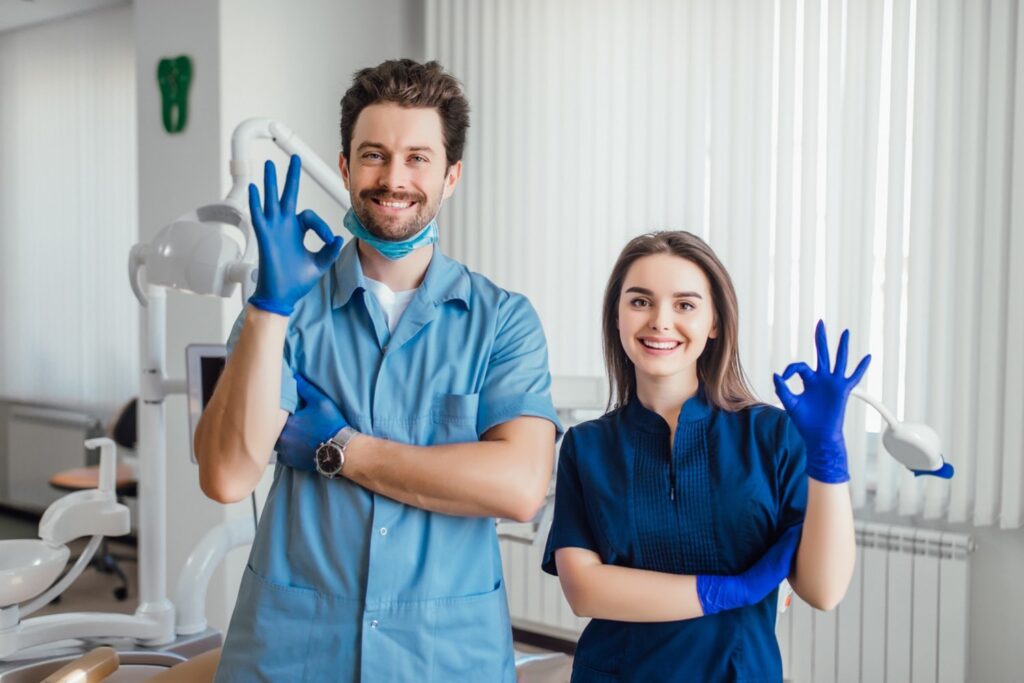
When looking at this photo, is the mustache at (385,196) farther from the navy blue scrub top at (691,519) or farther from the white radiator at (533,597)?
the white radiator at (533,597)

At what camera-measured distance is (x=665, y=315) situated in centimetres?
124

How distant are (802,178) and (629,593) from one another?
2.16 meters

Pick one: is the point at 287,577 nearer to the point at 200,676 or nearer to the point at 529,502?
the point at 529,502

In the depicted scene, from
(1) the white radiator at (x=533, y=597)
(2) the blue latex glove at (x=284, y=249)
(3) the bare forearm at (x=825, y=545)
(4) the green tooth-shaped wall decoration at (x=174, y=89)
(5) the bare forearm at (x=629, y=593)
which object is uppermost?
(4) the green tooth-shaped wall decoration at (x=174, y=89)

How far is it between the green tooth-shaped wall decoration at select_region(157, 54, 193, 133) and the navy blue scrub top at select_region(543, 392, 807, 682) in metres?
2.79

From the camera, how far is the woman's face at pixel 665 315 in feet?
4.08

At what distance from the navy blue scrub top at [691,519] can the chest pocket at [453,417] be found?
6.6 inches

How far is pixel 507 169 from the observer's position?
3754mm

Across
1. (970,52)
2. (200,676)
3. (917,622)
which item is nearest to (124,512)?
(200,676)

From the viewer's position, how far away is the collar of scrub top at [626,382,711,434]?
1.27 metres

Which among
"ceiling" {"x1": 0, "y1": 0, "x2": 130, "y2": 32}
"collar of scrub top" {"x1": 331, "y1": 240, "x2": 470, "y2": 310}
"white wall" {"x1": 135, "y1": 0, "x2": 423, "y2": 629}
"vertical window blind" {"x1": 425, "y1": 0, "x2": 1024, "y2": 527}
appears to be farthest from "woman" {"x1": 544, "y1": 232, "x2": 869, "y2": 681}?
"ceiling" {"x1": 0, "y1": 0, "x2": 130, "y2": 32}

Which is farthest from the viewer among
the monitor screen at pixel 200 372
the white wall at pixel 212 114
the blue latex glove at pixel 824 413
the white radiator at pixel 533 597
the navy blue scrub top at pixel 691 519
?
the white radiator at pixel 533 597

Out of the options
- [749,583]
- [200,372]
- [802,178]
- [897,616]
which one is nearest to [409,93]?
[749,583]

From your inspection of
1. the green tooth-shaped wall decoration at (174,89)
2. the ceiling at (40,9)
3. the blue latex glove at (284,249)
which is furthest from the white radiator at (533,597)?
the ceiling at (40,9)
